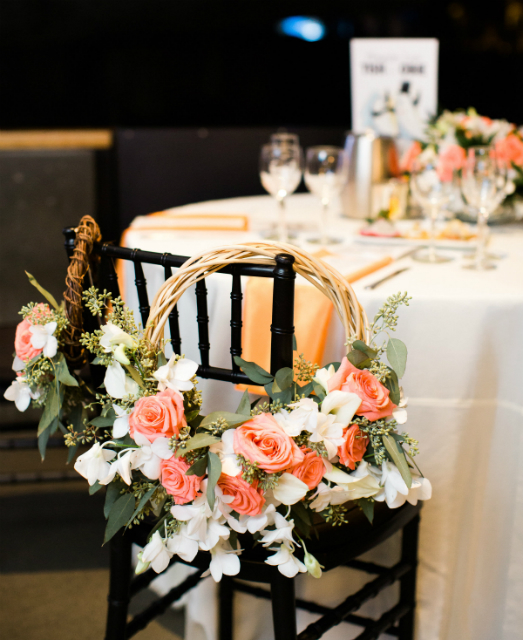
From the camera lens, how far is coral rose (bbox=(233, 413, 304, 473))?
26.5 inches

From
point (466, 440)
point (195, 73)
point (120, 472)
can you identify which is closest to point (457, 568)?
point (466, 440)

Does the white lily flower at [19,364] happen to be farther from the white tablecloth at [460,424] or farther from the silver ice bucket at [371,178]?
the silver ice bucket at [371,178]

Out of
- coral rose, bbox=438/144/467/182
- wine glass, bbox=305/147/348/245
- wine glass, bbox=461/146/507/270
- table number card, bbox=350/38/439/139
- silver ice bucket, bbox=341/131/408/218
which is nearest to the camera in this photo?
wine glass, bbox=461/146/507/270

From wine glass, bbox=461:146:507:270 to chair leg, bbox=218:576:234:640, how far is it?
796 mm

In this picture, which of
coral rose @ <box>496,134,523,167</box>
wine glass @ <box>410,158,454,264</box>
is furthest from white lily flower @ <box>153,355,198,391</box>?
coral rose @ <box>496,134,523,167</box>

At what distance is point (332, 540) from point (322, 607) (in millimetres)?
355

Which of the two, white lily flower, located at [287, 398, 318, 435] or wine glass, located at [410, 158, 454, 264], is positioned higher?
wine glass, located at [410, 158, 454, 264]

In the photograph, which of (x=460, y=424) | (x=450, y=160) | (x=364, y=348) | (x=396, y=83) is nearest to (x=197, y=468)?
(x=364, y=348)

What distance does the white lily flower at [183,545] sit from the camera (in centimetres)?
72

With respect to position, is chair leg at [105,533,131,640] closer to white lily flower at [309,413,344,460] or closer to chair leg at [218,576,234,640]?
chair leg at [218,576,234,640]

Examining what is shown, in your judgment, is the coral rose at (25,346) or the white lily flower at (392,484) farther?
the coral rose at (25,346)

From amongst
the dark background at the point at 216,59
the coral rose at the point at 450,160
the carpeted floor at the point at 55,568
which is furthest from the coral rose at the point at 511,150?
the dark background at the point at 216,59

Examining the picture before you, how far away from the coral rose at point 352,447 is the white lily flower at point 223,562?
6.6 inches

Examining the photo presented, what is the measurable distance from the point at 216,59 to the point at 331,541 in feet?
10.4
